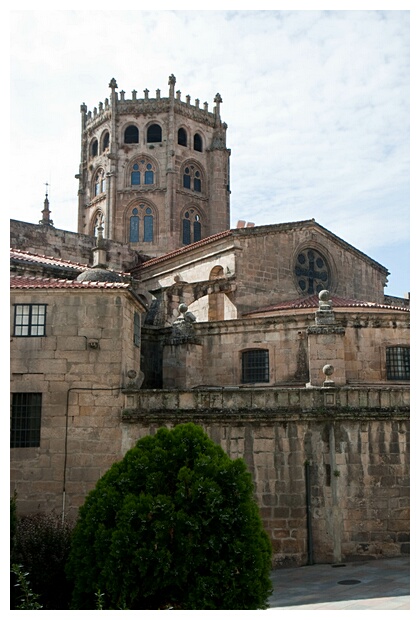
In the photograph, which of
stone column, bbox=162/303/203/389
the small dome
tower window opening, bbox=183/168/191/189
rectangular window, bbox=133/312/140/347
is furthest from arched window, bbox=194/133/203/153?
rectangular window, bbox=133/312/140/347

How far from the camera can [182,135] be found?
4994 centimetres

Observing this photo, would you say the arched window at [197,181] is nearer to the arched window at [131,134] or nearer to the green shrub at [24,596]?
the arched window at [131,134]

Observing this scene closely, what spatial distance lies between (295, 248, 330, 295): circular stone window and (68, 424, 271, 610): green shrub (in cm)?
1793

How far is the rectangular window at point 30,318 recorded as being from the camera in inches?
687

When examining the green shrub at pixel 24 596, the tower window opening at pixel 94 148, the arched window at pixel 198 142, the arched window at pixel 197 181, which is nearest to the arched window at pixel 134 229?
the arched window at pixel 197 181

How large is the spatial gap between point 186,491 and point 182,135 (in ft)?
137

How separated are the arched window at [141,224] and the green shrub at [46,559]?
3483 centimetres

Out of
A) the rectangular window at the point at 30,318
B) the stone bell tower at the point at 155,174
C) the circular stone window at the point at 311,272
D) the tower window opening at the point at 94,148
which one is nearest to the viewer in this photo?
the rectangular window at the point at 30,318

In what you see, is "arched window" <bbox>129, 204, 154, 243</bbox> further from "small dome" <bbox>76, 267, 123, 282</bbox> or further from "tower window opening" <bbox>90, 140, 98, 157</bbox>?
"small dome" <bbox>76, 267, 123, 282</bbox>

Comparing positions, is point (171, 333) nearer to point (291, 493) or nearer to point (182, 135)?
point (291, 493)

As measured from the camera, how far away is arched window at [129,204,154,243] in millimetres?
48281

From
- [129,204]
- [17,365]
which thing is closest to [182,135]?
[129,204]

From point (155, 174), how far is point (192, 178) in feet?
8.51

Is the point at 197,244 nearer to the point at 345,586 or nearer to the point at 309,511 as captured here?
the point at 309,511
